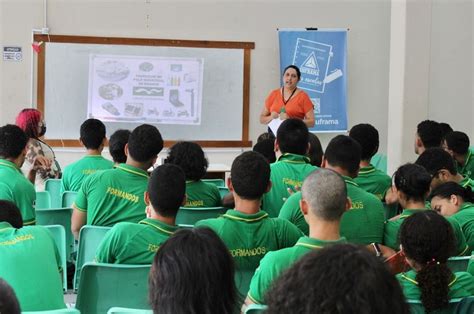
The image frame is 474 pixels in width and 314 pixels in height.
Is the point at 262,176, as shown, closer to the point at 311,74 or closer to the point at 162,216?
the point at 162,216

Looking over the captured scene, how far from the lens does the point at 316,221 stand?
2566 mm

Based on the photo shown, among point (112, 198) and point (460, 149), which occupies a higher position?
point (460, 149)

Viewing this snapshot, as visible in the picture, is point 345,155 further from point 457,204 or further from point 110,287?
point 110,287

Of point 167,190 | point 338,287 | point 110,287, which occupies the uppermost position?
point 338,287

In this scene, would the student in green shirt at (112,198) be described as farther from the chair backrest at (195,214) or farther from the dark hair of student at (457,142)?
the dark hair of student at (457,142)

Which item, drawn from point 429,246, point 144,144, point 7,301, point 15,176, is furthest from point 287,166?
point 7,301

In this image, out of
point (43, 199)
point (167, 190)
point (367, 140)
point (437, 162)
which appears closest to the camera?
point (167, 190)

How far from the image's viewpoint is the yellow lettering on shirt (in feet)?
12.4

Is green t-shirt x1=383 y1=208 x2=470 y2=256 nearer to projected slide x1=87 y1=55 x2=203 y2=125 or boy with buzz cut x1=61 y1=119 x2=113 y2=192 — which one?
boy with buzz cut x1=61 y1=119 x2=113 y2=192

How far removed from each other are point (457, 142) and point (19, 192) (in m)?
3.16

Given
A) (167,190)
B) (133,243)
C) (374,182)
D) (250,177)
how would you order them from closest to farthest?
(133,243)
(167,190)
(250,177)
(374,182)

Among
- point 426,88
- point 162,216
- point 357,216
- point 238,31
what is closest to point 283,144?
point 357,216

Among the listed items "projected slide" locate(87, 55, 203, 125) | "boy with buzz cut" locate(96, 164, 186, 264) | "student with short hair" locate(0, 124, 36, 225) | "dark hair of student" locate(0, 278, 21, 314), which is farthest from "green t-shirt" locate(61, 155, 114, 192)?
"dark hair of student" locate(0, 278, 21, 314)

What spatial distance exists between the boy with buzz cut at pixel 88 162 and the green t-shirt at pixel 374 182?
175 centimetres
